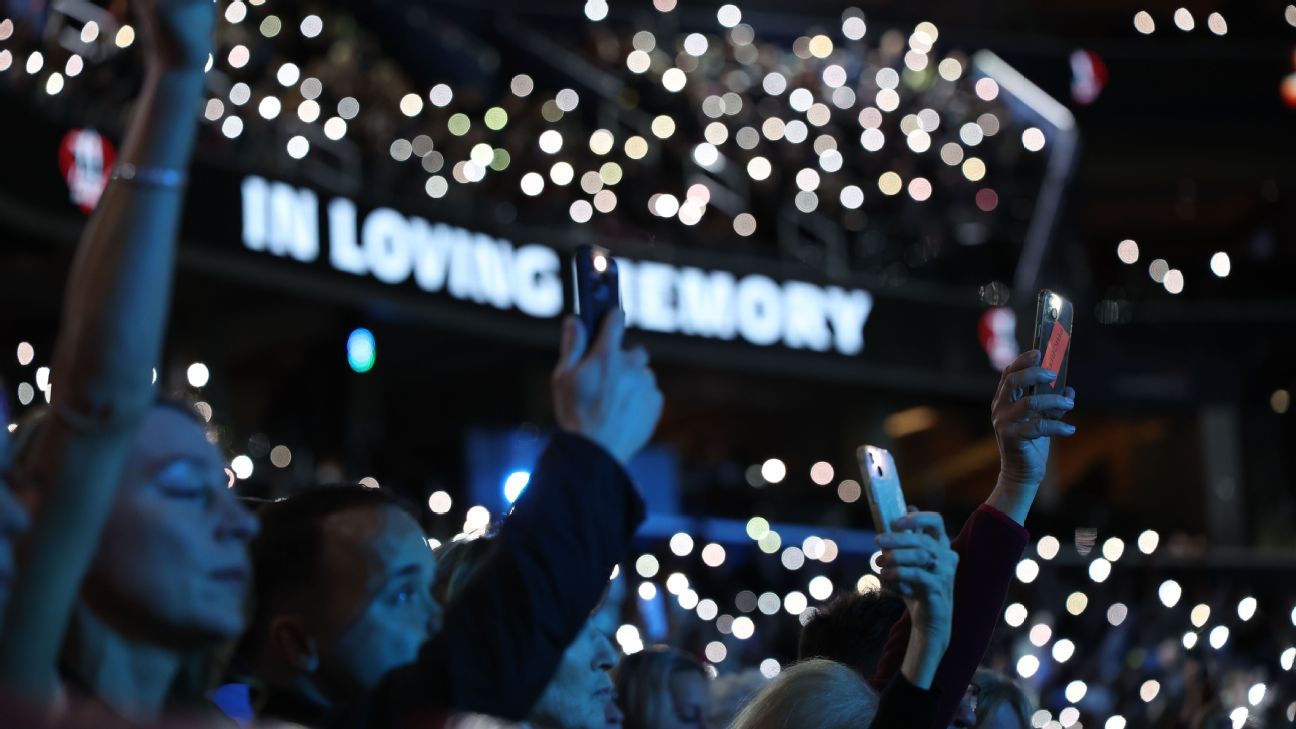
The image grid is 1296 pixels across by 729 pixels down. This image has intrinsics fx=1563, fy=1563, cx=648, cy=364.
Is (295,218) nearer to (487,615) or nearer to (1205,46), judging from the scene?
(487,615)

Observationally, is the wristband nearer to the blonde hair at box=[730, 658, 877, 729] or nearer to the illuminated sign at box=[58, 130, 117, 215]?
the blonde hair at box=[730, 658, 877, 729]

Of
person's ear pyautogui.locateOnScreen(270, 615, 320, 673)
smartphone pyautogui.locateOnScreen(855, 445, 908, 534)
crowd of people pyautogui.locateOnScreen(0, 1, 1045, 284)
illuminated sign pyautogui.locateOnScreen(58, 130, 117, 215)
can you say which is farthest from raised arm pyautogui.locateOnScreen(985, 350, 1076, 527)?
illuminated sign pyautogui.locateOnScreen(58, 130, 117, 215)

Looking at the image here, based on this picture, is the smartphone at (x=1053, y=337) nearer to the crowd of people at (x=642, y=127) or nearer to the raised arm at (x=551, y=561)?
the raised arm at (x=551, y=561)

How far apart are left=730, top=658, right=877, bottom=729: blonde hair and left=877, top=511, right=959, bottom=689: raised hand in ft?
0.62

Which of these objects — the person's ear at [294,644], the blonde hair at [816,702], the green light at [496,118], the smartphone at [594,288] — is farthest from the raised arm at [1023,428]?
the green light at [496,118]

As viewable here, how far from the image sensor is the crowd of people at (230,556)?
1.27 m

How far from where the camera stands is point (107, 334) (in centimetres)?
126

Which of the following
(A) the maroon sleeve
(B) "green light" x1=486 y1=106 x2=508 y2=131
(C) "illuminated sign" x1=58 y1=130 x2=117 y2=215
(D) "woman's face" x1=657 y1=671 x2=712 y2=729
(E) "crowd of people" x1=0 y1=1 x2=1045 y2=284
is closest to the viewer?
(A) the maroon sleeve

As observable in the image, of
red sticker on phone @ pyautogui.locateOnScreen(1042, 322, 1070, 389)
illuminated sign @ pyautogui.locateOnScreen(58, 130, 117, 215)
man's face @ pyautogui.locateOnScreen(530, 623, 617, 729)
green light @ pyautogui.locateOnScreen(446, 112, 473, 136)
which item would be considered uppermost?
green light @ pyautogui.locateOnScreen(446, 112, 473, 136)

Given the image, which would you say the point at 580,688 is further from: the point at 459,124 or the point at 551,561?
the point at 459,124

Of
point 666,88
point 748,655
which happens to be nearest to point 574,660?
point 748,655

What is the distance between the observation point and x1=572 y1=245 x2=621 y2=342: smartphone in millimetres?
1503

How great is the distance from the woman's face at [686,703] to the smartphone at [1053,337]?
4.49 feet

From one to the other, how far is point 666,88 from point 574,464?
12666mm
